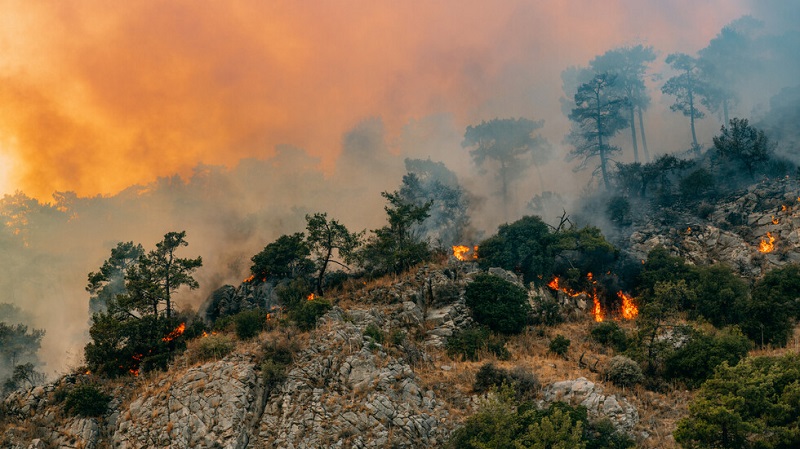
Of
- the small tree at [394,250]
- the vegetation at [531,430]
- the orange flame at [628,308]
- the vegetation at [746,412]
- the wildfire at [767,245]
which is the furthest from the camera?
the wildfire at [767,245]

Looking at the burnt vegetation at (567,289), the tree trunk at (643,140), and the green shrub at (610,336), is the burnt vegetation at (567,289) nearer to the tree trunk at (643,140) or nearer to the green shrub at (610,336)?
the green shrub at (610,336)

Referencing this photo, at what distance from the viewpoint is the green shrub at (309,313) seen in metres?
41.9

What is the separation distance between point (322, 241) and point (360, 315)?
43.1ft

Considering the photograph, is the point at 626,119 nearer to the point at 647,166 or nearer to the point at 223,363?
the point at 647,166

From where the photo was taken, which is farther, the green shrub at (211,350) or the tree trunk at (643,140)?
the tree trunk at (643,140)

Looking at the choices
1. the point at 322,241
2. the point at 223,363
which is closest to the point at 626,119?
the point at 322,241

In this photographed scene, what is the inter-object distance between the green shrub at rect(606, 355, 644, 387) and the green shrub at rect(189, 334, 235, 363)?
30.6 metres

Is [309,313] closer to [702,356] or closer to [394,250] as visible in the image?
[394,250]

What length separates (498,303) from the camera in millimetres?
49125

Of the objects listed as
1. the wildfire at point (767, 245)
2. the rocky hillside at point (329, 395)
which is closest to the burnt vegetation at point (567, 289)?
the rocky hillside at point (329, 395)

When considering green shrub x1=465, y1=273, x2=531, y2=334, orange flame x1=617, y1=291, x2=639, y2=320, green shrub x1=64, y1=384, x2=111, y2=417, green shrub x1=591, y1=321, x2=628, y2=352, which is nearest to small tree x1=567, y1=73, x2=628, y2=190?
orange flame x1=617, y1=291, x2=639, y2=320

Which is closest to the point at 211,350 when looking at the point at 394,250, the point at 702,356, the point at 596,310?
the point at 394,250

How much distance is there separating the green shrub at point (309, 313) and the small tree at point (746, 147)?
64.5 metres

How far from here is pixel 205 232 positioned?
92625 mm
